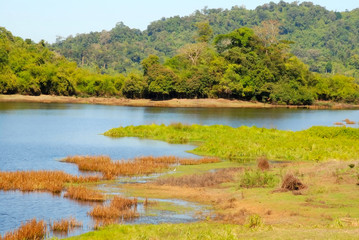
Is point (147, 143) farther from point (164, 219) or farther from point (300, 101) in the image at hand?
point (300, 101)

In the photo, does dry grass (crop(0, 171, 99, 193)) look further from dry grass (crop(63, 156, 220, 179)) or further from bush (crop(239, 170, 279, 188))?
bush (crop(239, 170, 279, 188))

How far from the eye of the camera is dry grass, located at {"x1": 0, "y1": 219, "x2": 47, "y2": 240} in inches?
700

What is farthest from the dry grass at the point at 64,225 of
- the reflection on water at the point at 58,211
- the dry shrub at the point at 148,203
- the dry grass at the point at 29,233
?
the dry shrub at the point at 148,203

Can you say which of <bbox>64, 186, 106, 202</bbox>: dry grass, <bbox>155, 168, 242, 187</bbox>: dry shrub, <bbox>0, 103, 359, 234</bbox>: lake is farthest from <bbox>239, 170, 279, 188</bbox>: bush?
<bbox>64, 186, 106, 202</bbox>: dry grass

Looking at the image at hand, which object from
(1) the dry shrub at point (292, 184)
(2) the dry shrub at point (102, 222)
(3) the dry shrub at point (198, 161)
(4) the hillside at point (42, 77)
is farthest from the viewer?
(4) the hillside at point (42, 77)

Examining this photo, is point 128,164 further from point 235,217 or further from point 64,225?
point 64,225

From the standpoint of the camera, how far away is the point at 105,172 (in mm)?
31344

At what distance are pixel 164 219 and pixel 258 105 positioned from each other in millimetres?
117072

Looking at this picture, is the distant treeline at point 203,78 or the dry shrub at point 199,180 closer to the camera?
the dry shrub at point 199,180

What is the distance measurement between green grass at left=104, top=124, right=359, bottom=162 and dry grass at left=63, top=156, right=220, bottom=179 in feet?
14.5

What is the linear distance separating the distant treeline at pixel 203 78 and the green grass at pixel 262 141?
249ft

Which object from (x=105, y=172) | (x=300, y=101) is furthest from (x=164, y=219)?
(x=300, y=101)

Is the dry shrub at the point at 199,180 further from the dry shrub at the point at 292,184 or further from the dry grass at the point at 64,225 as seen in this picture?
the dry grass at the point at 64,225

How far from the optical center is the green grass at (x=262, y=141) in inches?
1580
